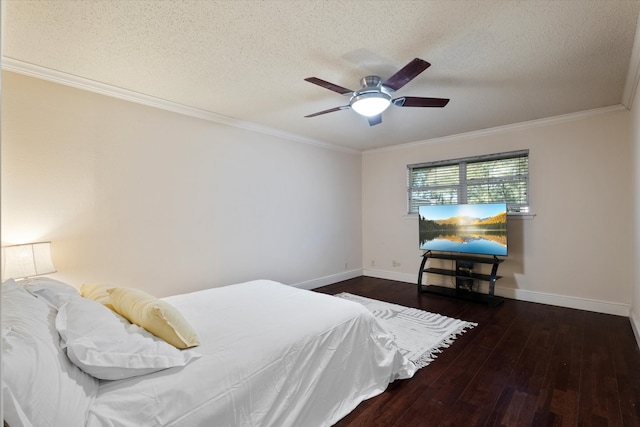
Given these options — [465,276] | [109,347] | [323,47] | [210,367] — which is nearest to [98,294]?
[109,347]

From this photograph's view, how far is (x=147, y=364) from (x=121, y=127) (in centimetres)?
258

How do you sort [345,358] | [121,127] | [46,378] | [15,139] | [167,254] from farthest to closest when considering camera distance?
[167,254]
[121,127]
[15,139]
[345,358]
[46,378]

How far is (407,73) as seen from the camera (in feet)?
7.95

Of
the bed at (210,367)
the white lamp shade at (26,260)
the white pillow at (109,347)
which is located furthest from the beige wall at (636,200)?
the white lamp shade at (26,260)

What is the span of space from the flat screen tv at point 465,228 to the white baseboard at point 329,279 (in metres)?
1.42

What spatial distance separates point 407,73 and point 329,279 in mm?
3694

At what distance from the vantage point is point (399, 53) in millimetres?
2547

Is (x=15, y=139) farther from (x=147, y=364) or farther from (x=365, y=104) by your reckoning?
(x=365, y=104)

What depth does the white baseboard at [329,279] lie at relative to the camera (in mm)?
5020

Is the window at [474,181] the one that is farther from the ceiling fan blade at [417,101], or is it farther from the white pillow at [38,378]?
the white pillow at [38,378]

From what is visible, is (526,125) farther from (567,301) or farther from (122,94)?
(122,94)

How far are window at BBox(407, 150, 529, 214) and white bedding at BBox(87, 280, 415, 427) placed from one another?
3103 mm

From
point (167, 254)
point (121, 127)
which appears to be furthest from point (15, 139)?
point (167, 254)

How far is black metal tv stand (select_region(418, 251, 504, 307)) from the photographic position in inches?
169
